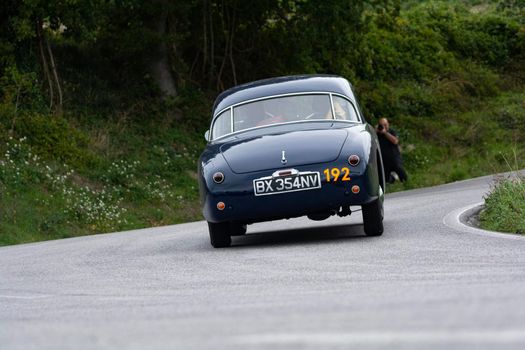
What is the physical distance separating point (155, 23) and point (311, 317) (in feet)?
87.2

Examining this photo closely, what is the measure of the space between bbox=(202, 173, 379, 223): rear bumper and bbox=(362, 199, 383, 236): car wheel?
221 millimetres

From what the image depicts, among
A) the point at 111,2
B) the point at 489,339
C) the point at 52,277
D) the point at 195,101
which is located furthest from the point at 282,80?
the point at 195,101

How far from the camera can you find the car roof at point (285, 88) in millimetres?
13984

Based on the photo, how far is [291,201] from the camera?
38.8 feet

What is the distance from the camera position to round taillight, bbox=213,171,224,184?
39.6 ft

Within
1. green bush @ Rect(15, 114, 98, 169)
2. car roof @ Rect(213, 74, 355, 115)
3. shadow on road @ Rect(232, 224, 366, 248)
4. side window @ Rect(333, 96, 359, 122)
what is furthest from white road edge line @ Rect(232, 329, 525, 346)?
green bush @ Rect(15, 114, 98, 169)

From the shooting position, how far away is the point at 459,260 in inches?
372

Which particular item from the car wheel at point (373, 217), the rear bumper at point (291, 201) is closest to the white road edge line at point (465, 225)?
the car wheel at point (373, 217)

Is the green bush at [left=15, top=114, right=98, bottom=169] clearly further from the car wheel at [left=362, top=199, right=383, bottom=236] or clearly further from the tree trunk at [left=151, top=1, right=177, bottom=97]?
the car wheel at [left=362, top=199, right=383, bottom=236]

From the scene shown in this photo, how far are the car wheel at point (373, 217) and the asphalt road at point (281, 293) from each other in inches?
6.8

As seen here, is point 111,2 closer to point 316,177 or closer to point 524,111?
point 524,111

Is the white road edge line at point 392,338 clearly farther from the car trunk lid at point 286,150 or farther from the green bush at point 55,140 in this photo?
the green bush at point 55,140

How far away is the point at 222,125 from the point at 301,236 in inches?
60.3

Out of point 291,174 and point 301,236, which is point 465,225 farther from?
point 291,174
